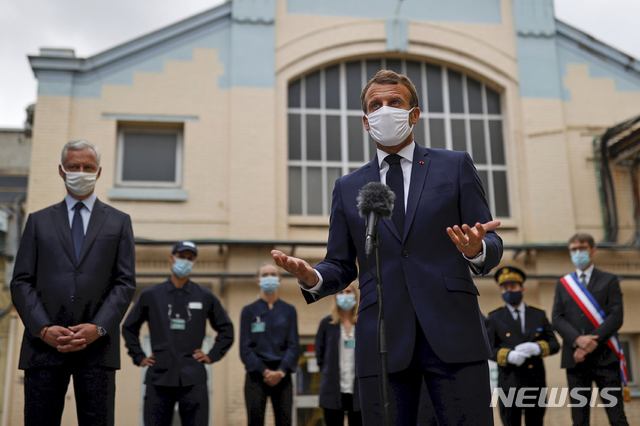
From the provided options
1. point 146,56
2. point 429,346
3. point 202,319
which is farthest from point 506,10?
point 429,346

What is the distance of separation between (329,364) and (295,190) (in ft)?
17.8

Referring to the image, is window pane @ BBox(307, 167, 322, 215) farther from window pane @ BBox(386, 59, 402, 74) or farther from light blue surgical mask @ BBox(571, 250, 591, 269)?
light blue surgical mask @ BBox(571, 250, 591, 269)

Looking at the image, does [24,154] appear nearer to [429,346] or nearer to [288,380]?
[288,380]

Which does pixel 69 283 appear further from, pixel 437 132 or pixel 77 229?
pixel 437 132

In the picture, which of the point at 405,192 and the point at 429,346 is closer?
the point at 429,346

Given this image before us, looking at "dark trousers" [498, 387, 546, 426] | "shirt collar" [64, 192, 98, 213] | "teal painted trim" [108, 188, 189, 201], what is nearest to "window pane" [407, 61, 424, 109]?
"teal painted trim" [108, 188, 189, 201]

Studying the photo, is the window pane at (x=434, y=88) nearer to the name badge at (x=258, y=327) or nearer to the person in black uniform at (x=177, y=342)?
the name badge at (x=258, y=327)

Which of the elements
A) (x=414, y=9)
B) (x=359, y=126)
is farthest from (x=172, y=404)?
(x=414, y=9)

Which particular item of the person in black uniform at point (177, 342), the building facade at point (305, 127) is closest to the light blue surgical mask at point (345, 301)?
the person in black uniform at point (177, 342)

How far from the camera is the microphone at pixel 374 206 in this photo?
2666mm

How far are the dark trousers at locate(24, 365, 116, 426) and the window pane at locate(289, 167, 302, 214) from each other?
329 inches

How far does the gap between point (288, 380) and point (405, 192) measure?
5.10m

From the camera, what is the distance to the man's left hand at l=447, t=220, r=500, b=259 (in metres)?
2.50

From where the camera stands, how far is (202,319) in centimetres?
703
